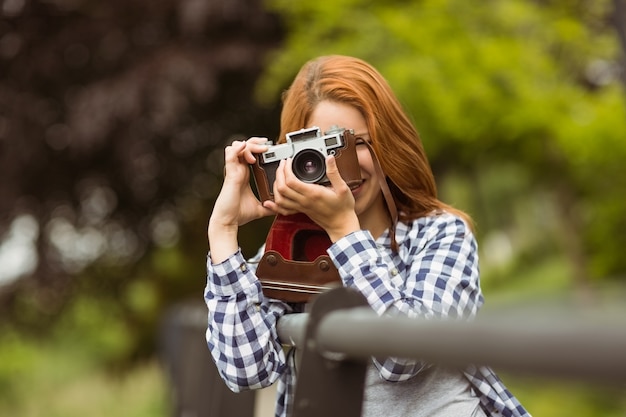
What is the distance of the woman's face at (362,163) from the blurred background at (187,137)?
2984 millimetres

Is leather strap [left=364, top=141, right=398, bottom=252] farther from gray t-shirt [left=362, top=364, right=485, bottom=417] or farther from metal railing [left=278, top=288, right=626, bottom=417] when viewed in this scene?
metal railing [left=278, top=288, right=626, bottom=417]

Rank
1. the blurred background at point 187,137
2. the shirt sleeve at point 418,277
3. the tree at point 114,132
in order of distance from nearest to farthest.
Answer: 1. the shirt sleeve at point 418,277
2. the blurred background at point 187,137
3. the tree at point 114,132

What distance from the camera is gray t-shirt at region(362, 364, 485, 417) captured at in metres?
1.71

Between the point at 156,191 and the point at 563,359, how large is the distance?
8.61m

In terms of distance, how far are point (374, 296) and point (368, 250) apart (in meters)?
0.10

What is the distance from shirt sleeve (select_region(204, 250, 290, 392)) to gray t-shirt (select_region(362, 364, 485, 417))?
21 centimetres

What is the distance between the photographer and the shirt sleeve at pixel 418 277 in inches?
67.3

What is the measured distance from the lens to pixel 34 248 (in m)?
8.59

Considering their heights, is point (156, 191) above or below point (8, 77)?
below

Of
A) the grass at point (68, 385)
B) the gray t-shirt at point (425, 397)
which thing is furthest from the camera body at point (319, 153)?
the grass at point (68, 385)

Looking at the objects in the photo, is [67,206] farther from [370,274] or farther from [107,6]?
[370,274]

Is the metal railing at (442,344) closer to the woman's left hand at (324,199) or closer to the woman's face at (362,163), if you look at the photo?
the woman's left hand at (324,199)

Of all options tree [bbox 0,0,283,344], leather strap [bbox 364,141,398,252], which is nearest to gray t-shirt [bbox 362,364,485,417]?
leather strap [bbox 364,141,398,252]

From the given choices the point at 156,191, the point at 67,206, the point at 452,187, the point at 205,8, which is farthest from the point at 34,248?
the point at 452,187
